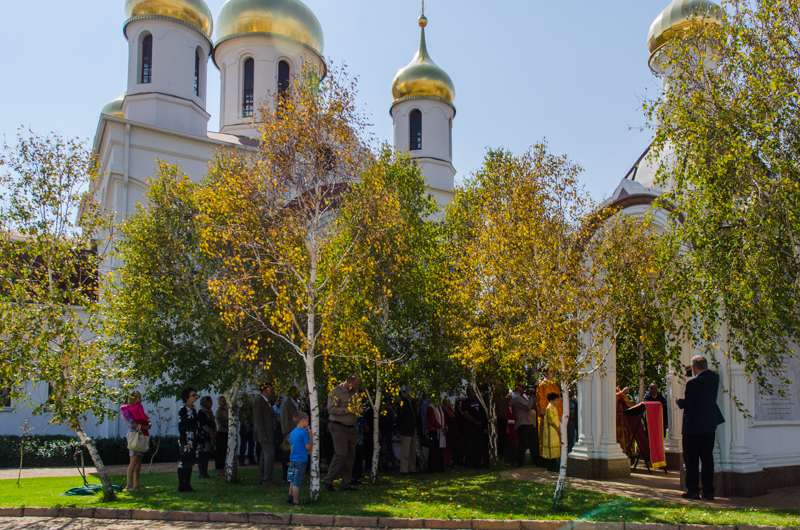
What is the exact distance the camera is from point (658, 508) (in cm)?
794

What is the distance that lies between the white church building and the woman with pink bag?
4503mm

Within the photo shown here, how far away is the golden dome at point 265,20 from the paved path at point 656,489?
20534 millimetres

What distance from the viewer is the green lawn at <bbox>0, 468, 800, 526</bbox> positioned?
7.50 meters

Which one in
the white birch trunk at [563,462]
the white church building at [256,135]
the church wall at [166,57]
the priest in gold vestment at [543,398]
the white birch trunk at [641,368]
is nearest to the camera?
the white birch trunk at [563,462]

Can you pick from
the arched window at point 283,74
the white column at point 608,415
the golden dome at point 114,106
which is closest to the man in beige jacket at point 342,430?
the white column at point 608,415

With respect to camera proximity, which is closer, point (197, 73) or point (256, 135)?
point (197, 73)

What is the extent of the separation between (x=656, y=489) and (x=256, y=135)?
19.5 meters

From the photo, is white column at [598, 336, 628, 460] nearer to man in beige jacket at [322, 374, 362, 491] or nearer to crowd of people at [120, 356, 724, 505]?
crowd of people at [120, 356, 724, 505]

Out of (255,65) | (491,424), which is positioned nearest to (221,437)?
(491,424)

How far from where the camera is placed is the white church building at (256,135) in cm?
954

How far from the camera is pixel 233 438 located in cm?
1184

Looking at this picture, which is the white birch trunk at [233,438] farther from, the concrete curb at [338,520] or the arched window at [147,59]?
the arched window at [147,59]

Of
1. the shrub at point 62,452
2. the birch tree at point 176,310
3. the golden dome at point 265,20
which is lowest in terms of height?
the shrub at point 62,452

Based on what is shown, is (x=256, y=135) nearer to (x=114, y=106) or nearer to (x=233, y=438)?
(x=114, y=106)
